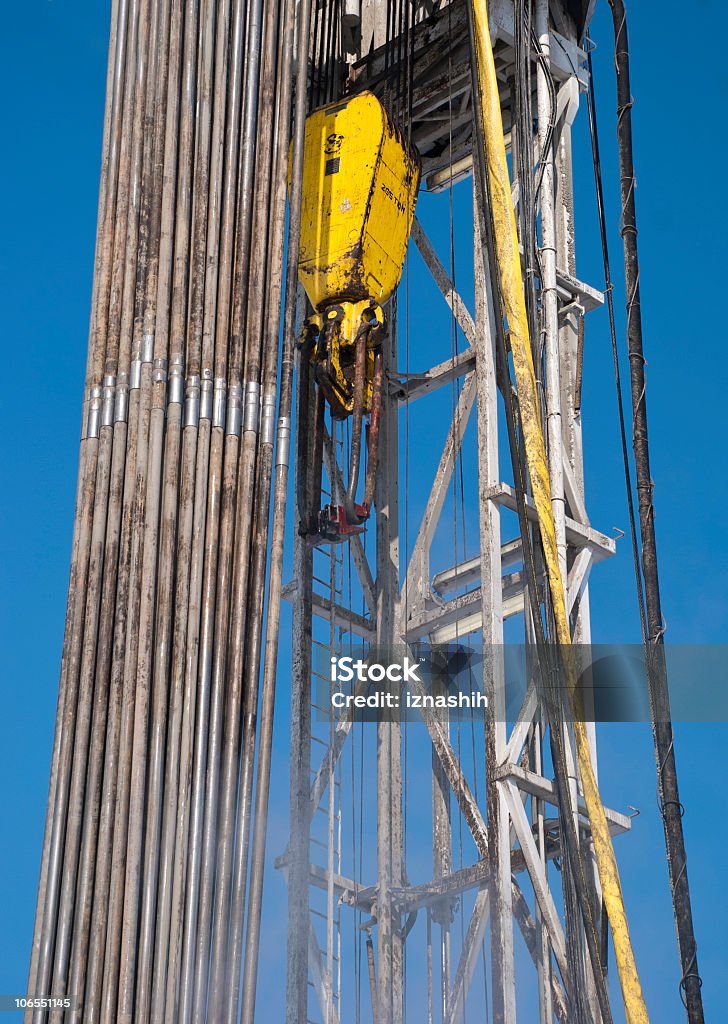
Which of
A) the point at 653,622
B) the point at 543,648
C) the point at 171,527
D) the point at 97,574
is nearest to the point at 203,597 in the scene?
the point at 171,527

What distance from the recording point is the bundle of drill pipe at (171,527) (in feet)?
35.4


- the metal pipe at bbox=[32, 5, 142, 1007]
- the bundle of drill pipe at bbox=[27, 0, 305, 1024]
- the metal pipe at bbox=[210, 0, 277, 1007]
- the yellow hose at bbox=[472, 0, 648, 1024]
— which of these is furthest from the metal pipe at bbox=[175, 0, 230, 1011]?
the yellow hose at bbox=[472, 0, 648, 1024]

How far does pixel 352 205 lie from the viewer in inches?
553

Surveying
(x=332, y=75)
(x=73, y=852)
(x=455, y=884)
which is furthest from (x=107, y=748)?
(x=332, y=75)

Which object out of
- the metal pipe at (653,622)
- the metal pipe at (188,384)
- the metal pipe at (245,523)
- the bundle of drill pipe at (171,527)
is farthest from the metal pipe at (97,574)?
the metal pipe at (653,622)

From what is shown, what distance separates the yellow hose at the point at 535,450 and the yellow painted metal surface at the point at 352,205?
1.02m

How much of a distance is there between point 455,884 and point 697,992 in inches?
120

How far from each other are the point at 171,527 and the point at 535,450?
113 inches

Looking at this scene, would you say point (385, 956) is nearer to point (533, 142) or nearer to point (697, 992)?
point (697, 992)

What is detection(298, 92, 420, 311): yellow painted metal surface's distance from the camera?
1399 centimetres

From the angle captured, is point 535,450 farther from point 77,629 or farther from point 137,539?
point 77,629

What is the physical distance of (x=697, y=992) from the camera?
10.5 meters

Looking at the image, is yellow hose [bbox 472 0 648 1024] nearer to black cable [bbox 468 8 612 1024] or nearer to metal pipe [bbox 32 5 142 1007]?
black cable [bbox 468 8 612 1024]

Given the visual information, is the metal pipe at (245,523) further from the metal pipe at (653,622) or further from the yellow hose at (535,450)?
the metal pipe at (653,622)
